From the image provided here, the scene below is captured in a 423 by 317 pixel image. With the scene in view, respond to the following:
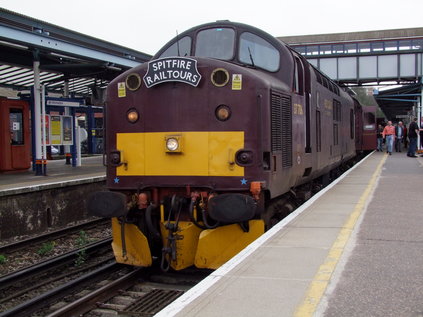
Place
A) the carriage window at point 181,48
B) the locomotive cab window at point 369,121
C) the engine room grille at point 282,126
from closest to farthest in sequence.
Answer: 1. the engine room grille at point 282,126
2. the carriage window at point 181,48
3. the locomotive cab window at point 369,121

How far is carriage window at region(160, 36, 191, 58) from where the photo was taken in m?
7.45

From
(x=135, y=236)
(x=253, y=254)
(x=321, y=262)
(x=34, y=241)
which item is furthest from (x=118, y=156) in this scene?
(x=34, y=241)

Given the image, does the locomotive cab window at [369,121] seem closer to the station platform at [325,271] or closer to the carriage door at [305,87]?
the carriage door at [305,87]

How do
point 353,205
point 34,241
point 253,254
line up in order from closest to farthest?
point 253,254
point 353,205
point 34,241

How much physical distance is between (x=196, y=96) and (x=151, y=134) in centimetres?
79

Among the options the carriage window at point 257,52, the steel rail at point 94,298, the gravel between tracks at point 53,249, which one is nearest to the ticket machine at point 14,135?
the gravel between tracks at point 53,249

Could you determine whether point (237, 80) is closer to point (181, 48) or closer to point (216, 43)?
point (216, 43)

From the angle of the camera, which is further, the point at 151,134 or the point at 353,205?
the point at 353,205

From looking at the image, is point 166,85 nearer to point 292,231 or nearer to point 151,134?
point 151,134

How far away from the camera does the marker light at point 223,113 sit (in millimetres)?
6156

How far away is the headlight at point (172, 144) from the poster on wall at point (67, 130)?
1101 cm

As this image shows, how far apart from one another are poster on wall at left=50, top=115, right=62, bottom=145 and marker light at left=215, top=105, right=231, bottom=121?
432 inches

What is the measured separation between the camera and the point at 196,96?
625 cm

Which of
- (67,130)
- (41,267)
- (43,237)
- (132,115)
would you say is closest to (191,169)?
(132,115)
